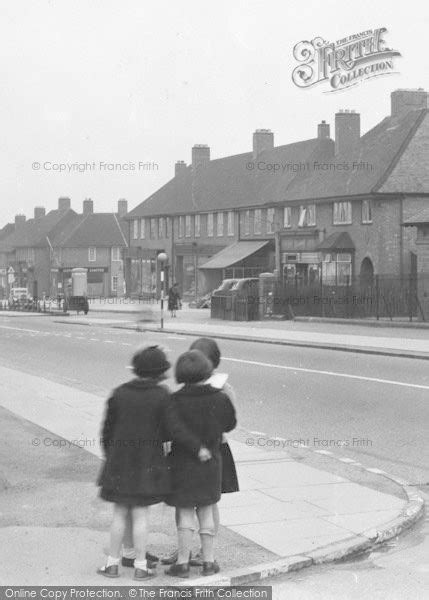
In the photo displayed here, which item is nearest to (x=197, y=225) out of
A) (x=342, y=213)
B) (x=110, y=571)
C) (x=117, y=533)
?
(x=342, y=213)

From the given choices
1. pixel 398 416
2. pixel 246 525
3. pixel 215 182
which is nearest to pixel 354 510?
pixel 246 525

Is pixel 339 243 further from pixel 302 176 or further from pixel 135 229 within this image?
pixel 135 229

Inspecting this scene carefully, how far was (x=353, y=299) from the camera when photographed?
38.6m

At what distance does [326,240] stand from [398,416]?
40.6 metres

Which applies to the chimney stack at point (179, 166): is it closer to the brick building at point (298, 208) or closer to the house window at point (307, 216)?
the brick building at point (298, 208)

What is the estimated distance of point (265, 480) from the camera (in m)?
9.35

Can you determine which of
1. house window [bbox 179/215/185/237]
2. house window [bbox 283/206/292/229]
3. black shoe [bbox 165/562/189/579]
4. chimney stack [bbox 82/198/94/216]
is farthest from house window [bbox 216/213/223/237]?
black shoe [bbox 165/562/189/579]

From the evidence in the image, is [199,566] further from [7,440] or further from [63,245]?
[63,245]

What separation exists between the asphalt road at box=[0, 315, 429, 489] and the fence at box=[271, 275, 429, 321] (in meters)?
9.98

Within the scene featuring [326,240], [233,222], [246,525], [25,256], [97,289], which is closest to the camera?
[246,525]

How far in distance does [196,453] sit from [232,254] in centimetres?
6081

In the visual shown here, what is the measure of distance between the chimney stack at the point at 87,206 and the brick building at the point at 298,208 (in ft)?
90.6

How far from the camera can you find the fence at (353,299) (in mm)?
37125

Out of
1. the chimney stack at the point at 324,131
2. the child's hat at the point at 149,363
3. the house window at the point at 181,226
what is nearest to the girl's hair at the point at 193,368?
the child's hat at the point at 149,363
